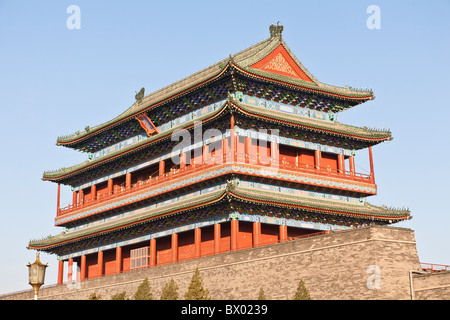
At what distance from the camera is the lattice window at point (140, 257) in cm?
4231

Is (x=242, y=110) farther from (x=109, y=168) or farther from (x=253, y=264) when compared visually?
(x=109, y=168)

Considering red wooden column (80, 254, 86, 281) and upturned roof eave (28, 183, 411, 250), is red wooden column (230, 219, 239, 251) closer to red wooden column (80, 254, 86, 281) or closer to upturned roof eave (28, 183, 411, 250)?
upturned roof eave (28, 183, 411, 250)

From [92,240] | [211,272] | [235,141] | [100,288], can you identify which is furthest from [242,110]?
[92,240]

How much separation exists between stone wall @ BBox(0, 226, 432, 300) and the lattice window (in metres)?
7.12

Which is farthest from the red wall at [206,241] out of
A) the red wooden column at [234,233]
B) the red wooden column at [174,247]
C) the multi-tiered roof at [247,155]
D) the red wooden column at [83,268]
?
the red wooden column at [83,268]

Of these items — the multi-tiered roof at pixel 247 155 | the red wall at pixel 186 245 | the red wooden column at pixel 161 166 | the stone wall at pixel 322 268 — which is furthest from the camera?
the red wooden column at pixel 161 166

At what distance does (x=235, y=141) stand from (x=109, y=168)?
566 inches

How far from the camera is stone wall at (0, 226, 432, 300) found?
2647cm

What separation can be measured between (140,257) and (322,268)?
17376 mm

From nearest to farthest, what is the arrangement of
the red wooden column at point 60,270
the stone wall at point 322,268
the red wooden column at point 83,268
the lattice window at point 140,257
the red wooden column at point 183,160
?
1. the stone wall at point 322,268
2. the red wooden column at point 183,160
3. the lattice window at point 140,257
4. the red wooden column at point 83,268
5. the red wooden column at point 60,270

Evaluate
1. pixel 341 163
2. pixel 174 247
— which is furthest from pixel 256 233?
pixel 341 163

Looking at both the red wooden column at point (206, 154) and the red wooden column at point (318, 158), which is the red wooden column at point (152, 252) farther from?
the red wooden column at point (318, 158)

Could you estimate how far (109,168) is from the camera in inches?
1918

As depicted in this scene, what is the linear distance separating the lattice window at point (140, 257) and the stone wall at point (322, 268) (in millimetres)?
7119
